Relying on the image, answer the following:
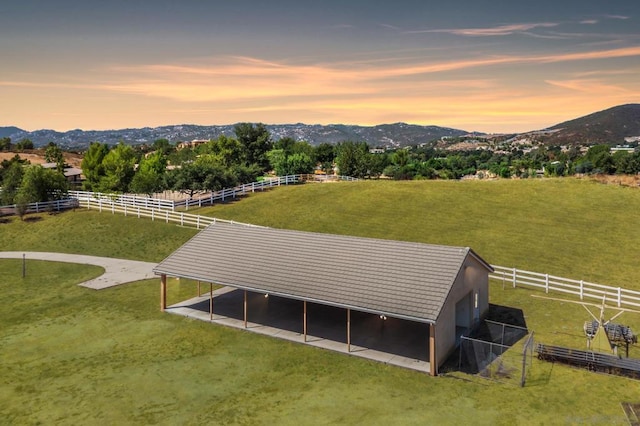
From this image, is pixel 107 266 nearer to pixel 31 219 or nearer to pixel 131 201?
pixel 131 201

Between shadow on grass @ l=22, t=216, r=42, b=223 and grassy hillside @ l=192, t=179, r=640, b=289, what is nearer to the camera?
grassy hillside @ l=192, t=179, r=640, b=289

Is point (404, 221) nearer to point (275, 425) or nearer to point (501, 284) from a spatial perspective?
point (501, 284)

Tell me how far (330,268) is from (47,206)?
133 feet

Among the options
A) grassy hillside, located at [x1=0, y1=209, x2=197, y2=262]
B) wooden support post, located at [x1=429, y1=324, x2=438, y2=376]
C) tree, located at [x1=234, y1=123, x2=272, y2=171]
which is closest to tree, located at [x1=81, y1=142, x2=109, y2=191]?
tree, located at [x1=234, y1=123, x2=272, y2=171]

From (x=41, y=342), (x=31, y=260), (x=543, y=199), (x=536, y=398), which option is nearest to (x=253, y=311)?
(x=41, y=342)

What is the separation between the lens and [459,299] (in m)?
20.7

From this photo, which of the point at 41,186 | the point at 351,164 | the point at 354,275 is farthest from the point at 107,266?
the point at 351,164

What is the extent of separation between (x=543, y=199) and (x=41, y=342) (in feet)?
160

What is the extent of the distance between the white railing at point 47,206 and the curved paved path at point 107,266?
1119cm

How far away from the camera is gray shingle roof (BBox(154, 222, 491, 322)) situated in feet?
62.3

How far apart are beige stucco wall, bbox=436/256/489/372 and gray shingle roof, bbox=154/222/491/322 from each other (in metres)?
0.92

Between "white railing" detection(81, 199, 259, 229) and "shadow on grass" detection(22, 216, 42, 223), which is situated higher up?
"white railing" detection(81, 199, 259, 229)

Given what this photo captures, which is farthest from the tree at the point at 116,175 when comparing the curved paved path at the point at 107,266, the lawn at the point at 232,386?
the lawn at the point at 232,386

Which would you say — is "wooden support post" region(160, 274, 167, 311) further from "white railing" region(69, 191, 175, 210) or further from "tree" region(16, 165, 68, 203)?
"tree" region(16, 165, 68, 203)
